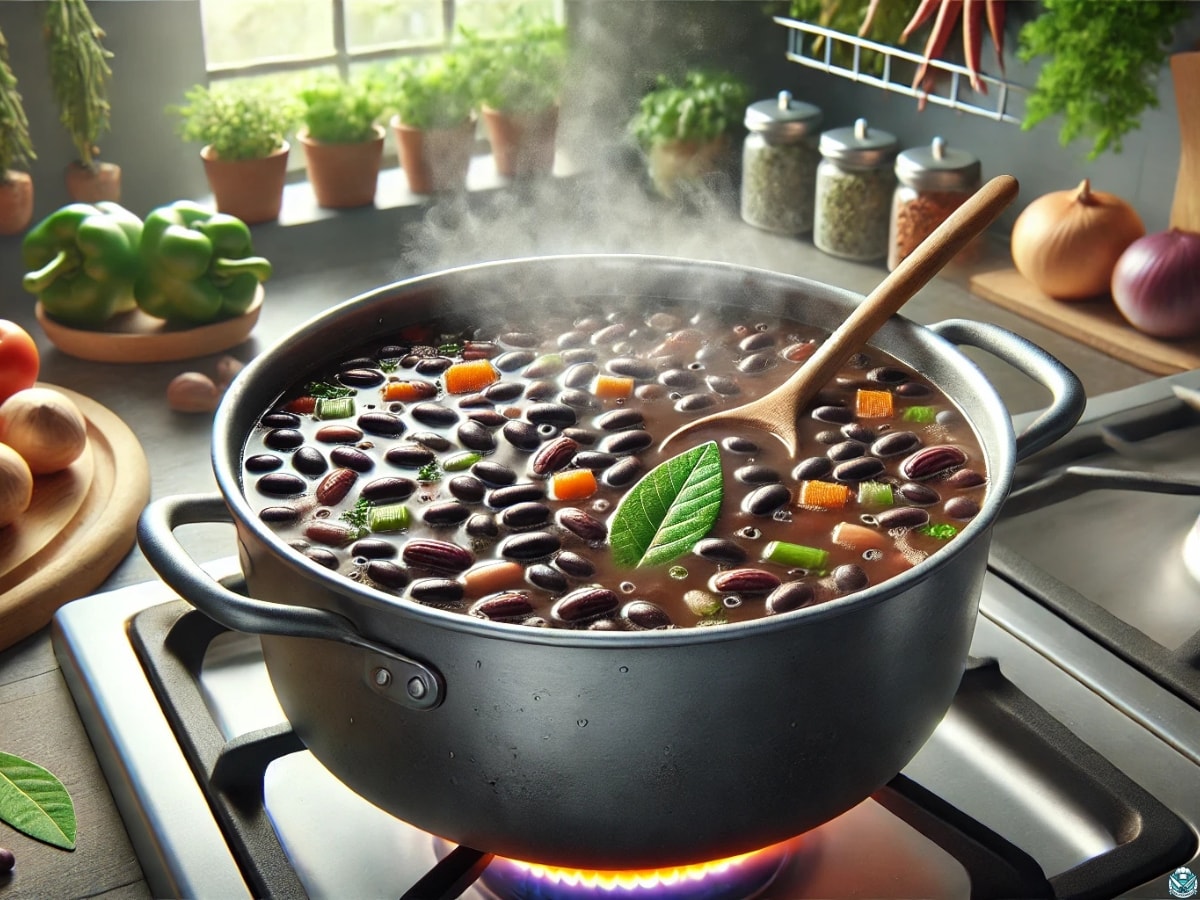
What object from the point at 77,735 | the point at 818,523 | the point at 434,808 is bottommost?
the point at 77,735

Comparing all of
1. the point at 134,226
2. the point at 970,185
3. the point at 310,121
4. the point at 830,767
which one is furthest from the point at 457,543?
the point at 310,121

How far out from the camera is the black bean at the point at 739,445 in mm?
1195

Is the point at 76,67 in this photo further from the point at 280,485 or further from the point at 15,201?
the point at 280,485

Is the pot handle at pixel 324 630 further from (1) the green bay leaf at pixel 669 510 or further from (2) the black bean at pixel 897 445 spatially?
(2) the black bean at pixel 897 445

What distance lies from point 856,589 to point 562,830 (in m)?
0.30

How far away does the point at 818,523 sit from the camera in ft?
3.57

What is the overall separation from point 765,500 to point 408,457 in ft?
1.11

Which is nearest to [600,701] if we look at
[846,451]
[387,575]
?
[387,575]

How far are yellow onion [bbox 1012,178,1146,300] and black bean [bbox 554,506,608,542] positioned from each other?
140cm

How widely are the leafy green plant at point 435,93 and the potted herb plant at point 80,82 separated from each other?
0.57 m

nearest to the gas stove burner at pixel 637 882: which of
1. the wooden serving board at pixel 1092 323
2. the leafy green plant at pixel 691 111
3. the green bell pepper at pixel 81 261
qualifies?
the wooden serving board at pixel 1092 323

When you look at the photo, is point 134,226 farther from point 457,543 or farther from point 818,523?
point 818,523

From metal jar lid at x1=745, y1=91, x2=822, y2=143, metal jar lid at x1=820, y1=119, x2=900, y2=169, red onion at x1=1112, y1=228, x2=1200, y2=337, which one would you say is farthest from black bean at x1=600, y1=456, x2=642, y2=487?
metal jar lid at x1=745, y1=91, x2=822, y2=143

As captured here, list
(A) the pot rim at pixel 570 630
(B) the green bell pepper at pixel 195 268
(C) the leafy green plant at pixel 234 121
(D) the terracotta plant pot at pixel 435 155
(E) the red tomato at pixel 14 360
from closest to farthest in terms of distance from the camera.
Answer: (A) the pot rim at pixel 570 630 < (E) the red tomato at pixel 14 360 < (B) the green bell pepper at pixel 195 268 < (C) the leafy green plant at pixel 234 121 < (D) the terracotta plant pot at pixel 435 155
